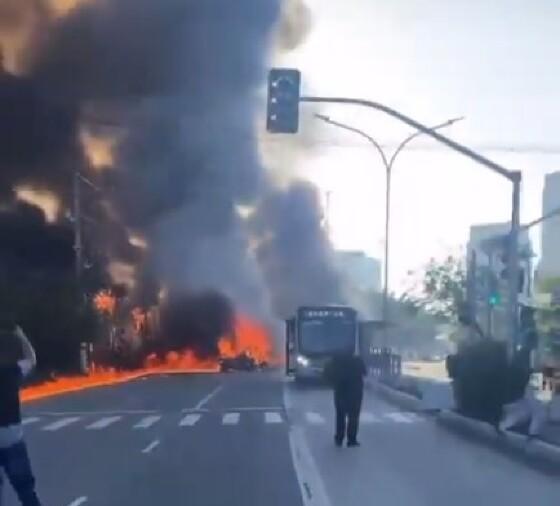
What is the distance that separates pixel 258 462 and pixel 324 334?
1080 inches

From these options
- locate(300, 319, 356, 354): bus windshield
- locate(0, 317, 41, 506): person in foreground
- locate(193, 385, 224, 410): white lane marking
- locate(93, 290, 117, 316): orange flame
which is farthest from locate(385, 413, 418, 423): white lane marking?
locate(93, 290, 117, 316): orange flame

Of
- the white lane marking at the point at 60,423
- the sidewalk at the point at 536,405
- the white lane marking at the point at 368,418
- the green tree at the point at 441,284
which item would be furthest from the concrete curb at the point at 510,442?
the green tree at the point at 441,284

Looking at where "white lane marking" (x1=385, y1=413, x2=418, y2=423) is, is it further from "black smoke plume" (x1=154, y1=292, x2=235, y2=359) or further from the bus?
"black smoke plume" (x1=154, y1=292, x2=235, y2=359)

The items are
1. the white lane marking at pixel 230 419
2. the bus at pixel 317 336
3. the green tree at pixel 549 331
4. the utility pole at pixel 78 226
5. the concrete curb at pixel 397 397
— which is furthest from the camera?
the utility pole at pixel 78 226

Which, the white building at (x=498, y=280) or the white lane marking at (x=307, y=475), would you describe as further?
the white building at (x=498, y=280)

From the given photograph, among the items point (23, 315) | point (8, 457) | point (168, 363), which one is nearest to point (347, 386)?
point (8, 457)

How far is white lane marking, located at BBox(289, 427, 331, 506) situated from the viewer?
38.7ft

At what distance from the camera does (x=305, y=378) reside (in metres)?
42.9

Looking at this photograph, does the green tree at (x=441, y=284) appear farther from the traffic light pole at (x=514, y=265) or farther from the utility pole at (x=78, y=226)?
the traffic light pole at (x=514, y=265)

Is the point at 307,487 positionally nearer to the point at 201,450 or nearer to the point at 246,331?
the point at 201,450

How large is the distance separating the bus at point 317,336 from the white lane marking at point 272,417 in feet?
47.9

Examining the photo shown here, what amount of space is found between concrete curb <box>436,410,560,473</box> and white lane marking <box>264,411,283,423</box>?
10.6ft

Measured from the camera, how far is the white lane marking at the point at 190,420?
24203 millimetres

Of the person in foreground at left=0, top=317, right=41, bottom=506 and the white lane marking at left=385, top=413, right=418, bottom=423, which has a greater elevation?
the person in foreground at left=0, top=317, right=41, bottom=506
